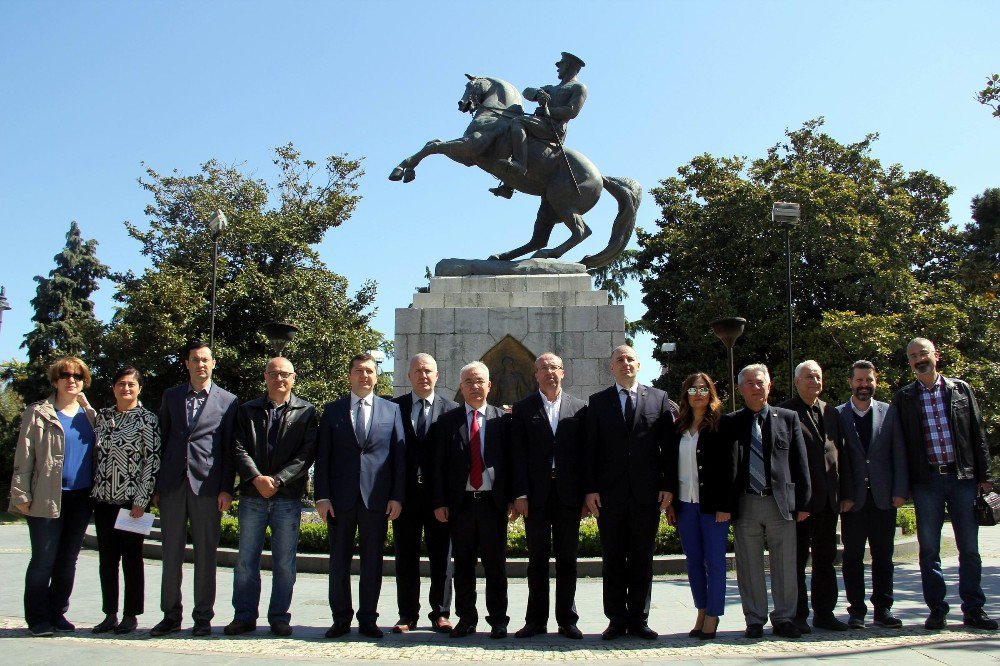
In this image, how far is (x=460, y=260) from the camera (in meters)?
11.3

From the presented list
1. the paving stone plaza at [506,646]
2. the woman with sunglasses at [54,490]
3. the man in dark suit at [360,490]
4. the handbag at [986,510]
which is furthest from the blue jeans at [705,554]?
the woman with sunglasses at [54,490]

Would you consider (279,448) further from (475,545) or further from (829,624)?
(829,624)

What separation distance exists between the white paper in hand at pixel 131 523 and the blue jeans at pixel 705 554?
359cm

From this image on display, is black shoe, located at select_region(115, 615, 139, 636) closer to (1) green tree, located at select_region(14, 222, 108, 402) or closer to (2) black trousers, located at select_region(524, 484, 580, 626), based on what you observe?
(2) black trousers, located at select_region(524, 484, 580, 626)

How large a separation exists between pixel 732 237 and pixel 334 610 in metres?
22.6

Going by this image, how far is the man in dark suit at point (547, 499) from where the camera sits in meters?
5.48

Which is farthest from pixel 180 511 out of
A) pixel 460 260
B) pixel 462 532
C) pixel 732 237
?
pixel 732 237

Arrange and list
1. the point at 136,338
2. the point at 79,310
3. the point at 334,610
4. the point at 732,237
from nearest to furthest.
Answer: the point at 334,610 → the point at 136,338 → the point at 732,237 → the point at 79,310

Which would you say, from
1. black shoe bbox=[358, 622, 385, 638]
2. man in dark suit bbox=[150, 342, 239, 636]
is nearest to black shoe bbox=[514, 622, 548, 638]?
black shoe bbox=[358, 622, 385, 638]

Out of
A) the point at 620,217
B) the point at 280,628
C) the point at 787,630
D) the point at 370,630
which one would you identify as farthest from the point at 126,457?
the point at 620,217

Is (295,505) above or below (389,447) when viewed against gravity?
below

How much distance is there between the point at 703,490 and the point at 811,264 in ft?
71.6

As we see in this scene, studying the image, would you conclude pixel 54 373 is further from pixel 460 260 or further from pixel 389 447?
pixel 460 260

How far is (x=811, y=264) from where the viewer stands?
2542cm
